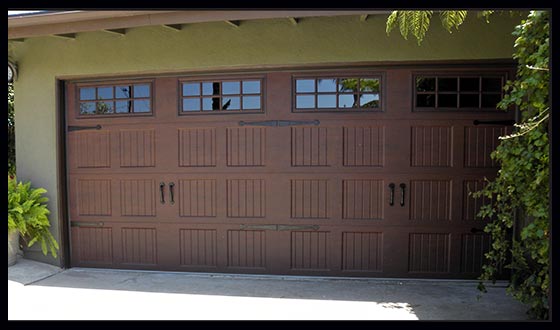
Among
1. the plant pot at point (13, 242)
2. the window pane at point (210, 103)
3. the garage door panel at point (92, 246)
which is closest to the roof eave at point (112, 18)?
the window pane at point (210, 103)

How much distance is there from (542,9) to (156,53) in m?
3.36

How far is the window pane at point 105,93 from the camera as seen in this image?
4767mm

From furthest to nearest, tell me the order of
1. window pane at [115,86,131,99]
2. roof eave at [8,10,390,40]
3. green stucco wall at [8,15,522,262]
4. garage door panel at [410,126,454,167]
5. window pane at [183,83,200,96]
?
window pane at [115,86,131,99] → window pane at [183,83,200,96] → garage door panel at [410,126,454,167] → green stucco wall at [8,15,522,262] → roof eave at [8,10,390,40]

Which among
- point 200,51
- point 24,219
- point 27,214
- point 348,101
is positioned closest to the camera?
point 24,219

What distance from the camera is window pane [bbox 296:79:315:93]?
14.5 feet

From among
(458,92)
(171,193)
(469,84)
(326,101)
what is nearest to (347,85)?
(326,101)

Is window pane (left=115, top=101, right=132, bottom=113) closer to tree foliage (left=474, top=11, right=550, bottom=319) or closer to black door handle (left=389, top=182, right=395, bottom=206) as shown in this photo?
black door handle (left=389, top=182, right=395, bottom=206)

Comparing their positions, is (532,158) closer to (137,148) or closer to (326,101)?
(326,101)

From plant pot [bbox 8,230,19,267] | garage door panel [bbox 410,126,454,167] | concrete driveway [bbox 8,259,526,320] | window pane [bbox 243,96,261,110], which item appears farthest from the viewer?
window pane [bbox 243,96,261,110]

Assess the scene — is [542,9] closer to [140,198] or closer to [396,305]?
[396,305]

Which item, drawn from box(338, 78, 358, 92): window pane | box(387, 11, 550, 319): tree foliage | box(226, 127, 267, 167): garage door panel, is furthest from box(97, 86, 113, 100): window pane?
box(387, 11, 550, 319): tree foliage

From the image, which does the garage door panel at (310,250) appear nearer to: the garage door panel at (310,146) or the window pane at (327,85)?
the garage door panel at (310,146)

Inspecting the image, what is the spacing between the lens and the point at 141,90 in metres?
4.70

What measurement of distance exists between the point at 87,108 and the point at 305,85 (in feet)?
7.59
